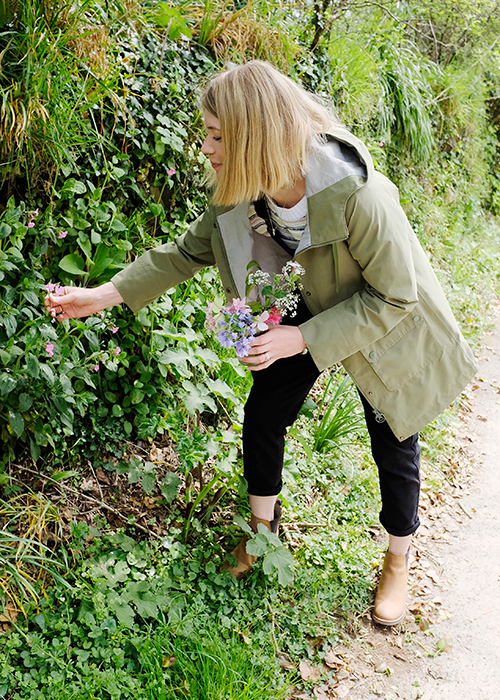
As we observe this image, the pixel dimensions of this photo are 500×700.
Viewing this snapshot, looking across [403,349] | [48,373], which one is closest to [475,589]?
[403,349]

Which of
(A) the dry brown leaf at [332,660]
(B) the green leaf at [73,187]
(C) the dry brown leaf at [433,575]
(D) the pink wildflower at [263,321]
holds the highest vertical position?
(D) the pink wildflower at [263,321]

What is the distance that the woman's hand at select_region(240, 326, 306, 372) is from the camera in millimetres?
1825

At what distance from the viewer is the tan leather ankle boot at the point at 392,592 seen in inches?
93.4

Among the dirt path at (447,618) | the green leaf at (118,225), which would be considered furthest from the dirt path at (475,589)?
the green leaf at (118,225)

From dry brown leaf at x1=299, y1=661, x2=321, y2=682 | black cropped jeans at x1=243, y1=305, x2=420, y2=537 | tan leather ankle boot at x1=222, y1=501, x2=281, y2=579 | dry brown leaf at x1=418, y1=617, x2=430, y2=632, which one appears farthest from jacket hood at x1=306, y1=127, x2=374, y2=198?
dry brown leaf at x1=418, y1=617, x2=430, y2=632

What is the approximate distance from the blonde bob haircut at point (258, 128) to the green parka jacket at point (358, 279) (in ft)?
0.27

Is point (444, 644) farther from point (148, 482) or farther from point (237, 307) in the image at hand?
point (237, 307)

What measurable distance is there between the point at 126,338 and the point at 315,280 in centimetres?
102

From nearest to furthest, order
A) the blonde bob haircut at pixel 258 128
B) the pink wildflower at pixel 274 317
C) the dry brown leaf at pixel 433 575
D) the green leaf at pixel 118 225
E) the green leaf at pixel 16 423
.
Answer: the blonde bob haircut at pixel 258 128, the pink wildflower at pixel 274 317, the green leaf at pixel 16 423, the green leaf at pixel 118 225, the dry brown leaf at pixel 433 575

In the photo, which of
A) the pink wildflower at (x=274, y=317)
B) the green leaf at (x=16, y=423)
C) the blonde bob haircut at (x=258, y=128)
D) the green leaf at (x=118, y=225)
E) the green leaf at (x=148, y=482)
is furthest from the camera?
the green leaf at (x=118, y=225)

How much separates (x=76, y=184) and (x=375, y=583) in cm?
207

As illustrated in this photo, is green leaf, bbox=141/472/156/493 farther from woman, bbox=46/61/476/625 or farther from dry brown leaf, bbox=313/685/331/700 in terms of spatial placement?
dry brown leaf, bbox=313/685/331/700

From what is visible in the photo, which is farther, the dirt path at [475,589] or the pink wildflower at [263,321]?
the dirt path at [475,589]

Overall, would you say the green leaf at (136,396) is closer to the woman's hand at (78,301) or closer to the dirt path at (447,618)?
the woman's hand at (78,301)
